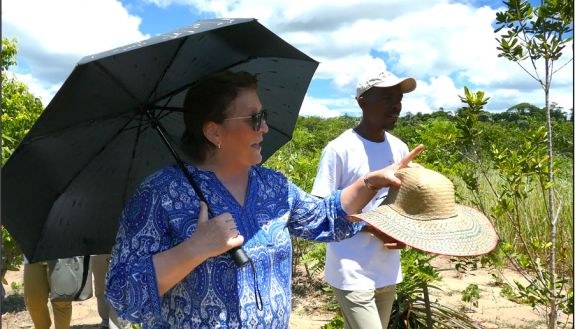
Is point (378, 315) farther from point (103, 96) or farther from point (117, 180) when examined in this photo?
point (103, 96)

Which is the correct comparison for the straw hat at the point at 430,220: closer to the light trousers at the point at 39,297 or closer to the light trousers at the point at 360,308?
the light trousers at the point at 360,308

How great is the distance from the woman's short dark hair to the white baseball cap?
49.2 inches

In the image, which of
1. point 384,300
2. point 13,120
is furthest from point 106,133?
point 13,120

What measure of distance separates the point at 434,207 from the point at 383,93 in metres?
1.33

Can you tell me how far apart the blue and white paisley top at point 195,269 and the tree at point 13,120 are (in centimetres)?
329

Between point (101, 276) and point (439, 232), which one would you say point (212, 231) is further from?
point (101, 276)

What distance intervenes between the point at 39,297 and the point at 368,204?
2.81 m

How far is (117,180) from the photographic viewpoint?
2068 millimetres

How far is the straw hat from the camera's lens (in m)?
1.69

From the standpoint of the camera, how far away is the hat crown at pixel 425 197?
1.76 metres

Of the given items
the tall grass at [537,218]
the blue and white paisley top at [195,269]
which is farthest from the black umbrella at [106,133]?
the tall grass at [537,218]

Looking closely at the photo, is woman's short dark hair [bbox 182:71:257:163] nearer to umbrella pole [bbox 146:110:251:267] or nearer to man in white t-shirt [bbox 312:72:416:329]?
umbrella pole [bbox 146:110:251:267]

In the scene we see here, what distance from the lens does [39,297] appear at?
409 cm

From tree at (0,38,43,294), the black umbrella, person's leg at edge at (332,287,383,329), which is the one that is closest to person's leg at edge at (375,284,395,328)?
person's leg at edge at (332,287,383,329)
